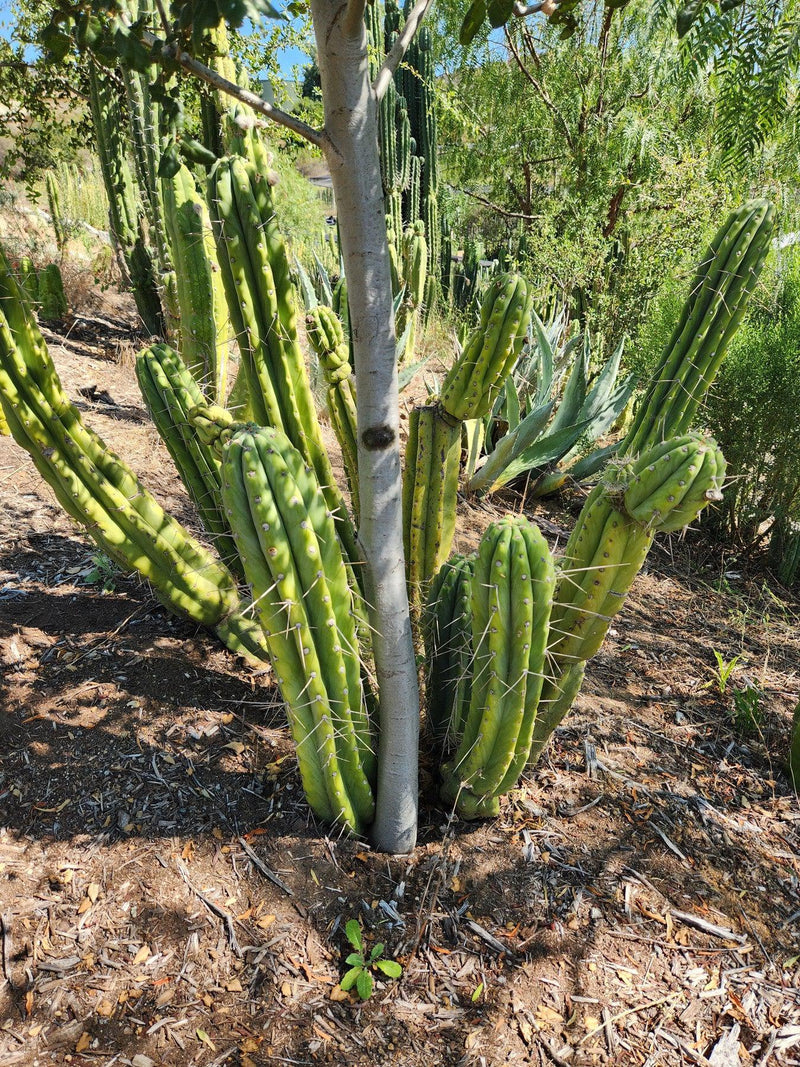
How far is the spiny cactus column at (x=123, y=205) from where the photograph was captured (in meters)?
5.74

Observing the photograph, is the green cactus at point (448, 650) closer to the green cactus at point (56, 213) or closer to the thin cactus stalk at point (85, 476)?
the thin cactus stalk at point (85, 476)

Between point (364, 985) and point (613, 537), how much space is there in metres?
1.37

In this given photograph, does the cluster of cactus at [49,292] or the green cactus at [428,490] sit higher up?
the cluster of cactus at [49,292]

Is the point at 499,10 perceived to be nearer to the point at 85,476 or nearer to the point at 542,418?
the point at 85,476

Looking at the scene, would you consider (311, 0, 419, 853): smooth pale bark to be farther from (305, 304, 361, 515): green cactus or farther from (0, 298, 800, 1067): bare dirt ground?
(305, 304, 361, 515): green cactus

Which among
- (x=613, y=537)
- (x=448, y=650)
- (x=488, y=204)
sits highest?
(x=488, y=204)

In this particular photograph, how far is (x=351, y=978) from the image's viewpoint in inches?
71.9

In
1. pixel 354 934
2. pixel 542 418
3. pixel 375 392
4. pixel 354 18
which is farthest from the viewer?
pixel 542 418

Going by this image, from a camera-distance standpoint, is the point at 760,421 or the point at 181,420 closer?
the point at 181,420

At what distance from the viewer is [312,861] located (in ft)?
6.81

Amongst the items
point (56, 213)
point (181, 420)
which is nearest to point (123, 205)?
point (56, 213)

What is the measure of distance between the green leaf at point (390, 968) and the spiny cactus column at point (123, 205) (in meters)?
5.36

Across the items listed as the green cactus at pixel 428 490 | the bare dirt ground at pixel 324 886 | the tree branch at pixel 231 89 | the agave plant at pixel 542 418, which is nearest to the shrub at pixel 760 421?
the agave plant at pixel 542 418

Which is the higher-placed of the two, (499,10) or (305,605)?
(499,10)
